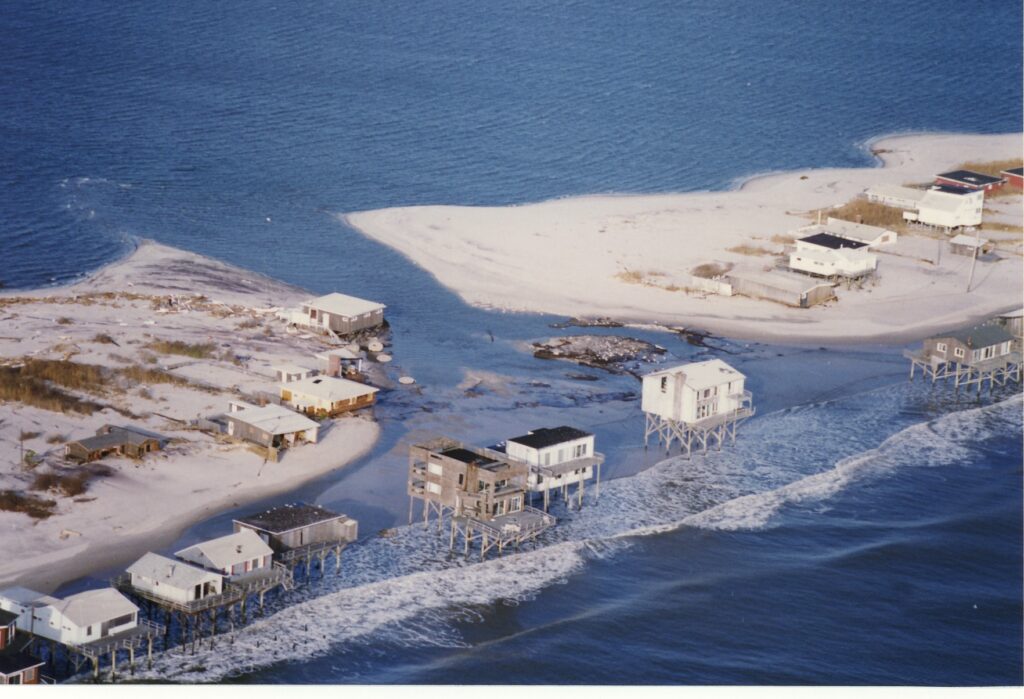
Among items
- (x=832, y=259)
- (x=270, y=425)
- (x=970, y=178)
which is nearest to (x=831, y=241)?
(x=832, y=259)

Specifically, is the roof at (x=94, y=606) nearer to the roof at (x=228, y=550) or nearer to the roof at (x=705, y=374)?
the roof at (x=228, y=550)

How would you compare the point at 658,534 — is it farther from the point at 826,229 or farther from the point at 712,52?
the point at 712,52

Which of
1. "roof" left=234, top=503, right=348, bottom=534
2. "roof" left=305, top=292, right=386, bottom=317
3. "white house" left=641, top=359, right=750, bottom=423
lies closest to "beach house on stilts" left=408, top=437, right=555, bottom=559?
"roof" left=234, top=503, right=348, bottom=534

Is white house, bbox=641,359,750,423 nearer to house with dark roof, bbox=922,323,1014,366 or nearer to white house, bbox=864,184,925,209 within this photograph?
house with dark roof, bbox=922,323,1014,366

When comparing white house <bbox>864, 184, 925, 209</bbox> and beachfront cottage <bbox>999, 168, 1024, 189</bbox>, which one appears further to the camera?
beachfront cottage <bbox>999, 168, 1024, 189</bbox>

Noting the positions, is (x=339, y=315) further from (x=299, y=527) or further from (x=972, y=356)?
(x=972, y=356)

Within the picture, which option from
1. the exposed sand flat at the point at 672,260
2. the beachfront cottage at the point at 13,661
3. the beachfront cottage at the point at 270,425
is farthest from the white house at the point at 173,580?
the exposed sand flat at the point at 672,260
